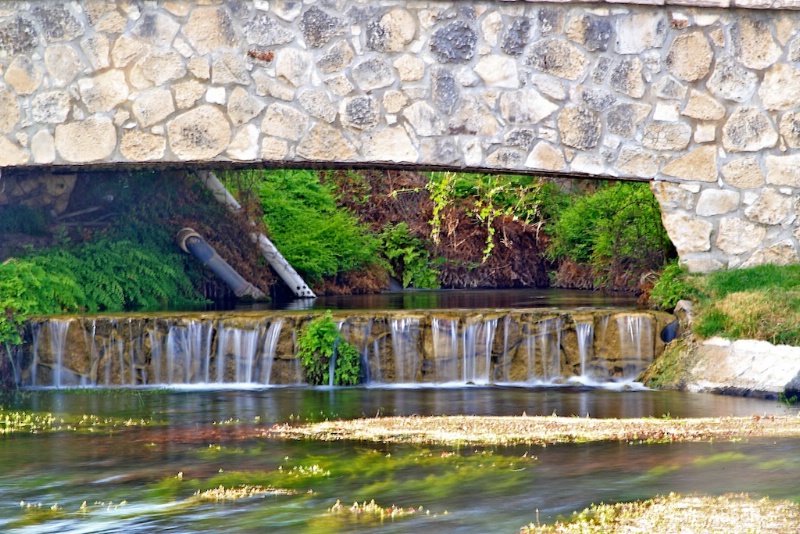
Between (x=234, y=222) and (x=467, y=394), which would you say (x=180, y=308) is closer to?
(x=234, y=222)

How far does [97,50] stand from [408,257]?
11.6m

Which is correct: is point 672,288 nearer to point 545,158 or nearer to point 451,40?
point 545,158

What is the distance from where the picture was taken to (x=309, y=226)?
872 inches

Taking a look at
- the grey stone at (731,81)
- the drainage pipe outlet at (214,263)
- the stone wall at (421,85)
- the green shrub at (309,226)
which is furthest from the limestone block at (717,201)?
the green shrub at (309,226)

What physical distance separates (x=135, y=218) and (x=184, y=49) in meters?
6.30

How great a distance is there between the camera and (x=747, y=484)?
7488mm

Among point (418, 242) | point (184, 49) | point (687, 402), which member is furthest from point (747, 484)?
point (418, 242)

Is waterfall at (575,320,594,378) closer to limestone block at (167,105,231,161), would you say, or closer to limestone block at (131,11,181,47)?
limestone block at (167,105,231,161)

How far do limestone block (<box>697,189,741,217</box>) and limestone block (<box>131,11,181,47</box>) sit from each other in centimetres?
590

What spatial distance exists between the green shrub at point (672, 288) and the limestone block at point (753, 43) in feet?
7.71

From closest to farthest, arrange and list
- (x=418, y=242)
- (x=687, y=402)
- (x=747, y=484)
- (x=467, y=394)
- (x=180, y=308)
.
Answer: (x=747, y=484) → (x=687, y=402) → (x=467, y=394) → (x=180, y=308) → (x=418, y=242)

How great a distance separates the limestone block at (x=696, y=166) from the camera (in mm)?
13148

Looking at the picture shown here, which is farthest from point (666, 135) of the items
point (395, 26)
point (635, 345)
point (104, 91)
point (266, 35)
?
point (104, 91)

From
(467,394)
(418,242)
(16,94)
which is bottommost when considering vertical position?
(467,394)
